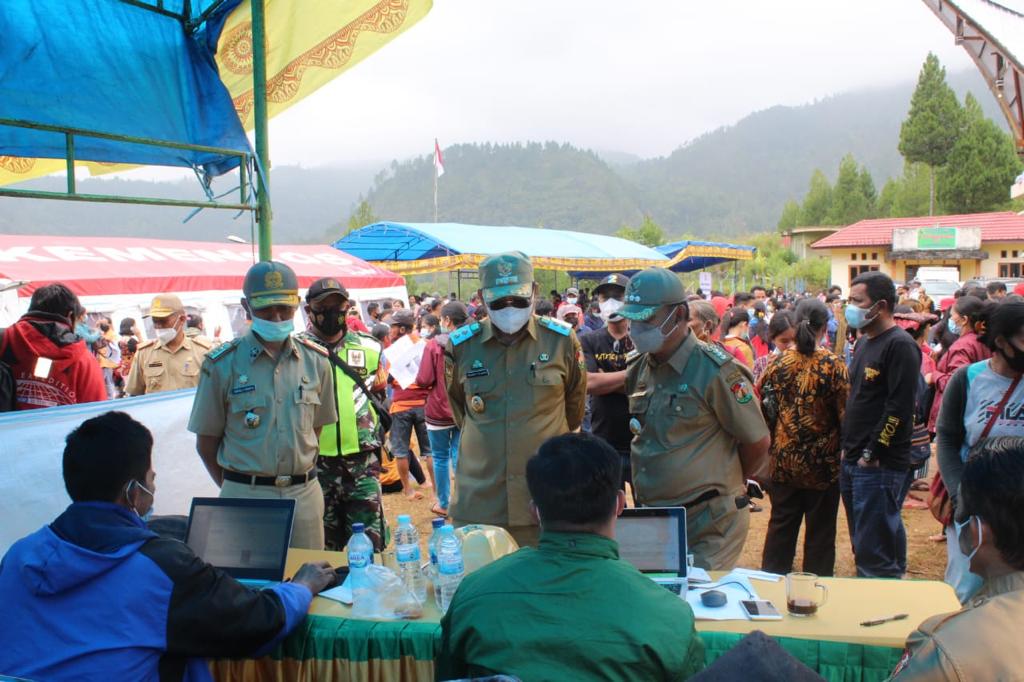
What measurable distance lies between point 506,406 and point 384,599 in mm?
1079

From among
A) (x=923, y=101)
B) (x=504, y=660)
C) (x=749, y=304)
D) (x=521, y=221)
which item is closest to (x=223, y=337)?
(x=749, y=304)

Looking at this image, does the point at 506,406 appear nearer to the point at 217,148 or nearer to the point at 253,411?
the point at 253,411

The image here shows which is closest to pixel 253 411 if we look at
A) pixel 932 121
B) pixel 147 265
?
pixel 147 265

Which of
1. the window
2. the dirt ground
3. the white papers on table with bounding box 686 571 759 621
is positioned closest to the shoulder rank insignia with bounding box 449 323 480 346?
the white papers on table with bounding box 686 571 759 621

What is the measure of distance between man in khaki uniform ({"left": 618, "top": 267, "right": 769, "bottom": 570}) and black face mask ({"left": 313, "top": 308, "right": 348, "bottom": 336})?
6.62ft

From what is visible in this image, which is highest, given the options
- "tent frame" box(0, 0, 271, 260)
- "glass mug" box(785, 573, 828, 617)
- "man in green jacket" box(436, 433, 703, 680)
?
"tent frame" box(0, 0, 271, 260)

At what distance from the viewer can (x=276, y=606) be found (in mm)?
2541

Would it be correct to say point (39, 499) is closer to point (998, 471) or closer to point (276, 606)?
point (276, 606)

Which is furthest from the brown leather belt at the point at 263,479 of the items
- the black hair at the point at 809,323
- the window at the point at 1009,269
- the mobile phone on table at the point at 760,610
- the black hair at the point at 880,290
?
the window at the point at 1009,269

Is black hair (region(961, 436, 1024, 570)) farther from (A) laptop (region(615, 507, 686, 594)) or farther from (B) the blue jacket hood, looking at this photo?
(B) the blue jacket hood

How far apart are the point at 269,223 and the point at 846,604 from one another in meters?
3.90

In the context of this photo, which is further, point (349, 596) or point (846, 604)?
point (349, 596)

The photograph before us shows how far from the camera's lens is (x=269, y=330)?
3.71 meters

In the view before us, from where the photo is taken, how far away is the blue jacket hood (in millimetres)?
2180
